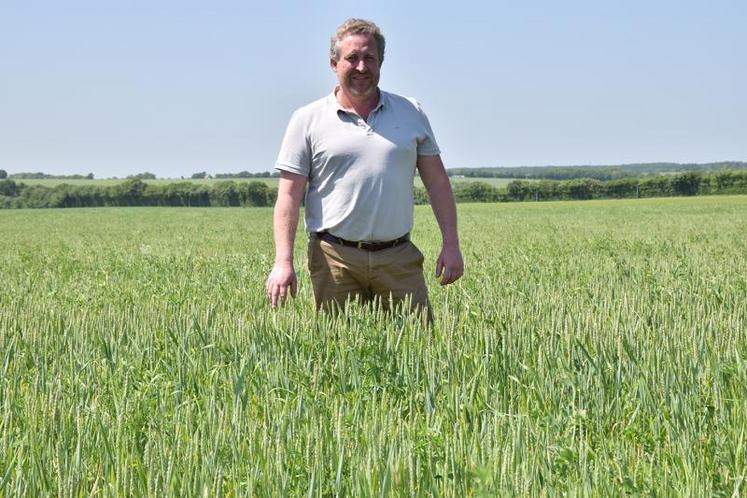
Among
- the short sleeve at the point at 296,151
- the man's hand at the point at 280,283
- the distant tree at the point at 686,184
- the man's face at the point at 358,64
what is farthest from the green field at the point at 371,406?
the distant tree at the point at 686,184

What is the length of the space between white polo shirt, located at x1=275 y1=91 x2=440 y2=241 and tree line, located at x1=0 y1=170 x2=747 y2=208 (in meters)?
73.0

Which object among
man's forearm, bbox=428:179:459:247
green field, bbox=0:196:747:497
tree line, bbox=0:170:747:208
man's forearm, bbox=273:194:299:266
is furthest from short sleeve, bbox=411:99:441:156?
tree line, bbox=0:170:747:208

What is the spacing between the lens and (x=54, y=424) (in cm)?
321

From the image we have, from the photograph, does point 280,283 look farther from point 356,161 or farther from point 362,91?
point 362,91

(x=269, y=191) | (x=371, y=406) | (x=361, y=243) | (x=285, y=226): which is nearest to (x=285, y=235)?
(x=285, y=226)

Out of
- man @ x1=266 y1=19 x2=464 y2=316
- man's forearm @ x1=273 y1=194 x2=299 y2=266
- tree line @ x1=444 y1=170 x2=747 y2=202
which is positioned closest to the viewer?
man @ x1=266 y1=19 x2=464 y2=316

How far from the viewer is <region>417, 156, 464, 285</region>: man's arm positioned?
5.30 meters

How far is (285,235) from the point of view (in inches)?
200

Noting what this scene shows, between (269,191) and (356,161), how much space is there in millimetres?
82507

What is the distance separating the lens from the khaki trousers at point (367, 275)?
513 centimetres

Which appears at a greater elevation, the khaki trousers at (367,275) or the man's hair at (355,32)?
the man's hair at (355,32)

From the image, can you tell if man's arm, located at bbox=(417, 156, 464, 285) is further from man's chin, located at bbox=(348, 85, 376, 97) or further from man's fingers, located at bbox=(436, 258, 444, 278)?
man's chin, located at bbox=(348, 85, 376, 97)

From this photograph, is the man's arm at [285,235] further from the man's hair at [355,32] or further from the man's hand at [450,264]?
the man's hand at [450,264]

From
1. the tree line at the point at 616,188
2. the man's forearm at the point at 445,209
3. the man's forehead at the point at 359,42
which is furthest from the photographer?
the tree line at the point at 616,188
